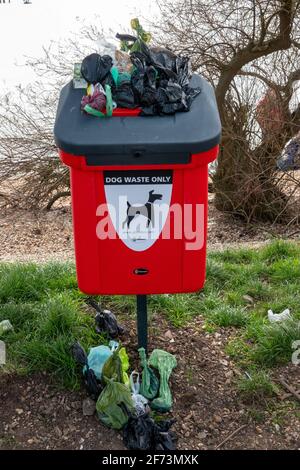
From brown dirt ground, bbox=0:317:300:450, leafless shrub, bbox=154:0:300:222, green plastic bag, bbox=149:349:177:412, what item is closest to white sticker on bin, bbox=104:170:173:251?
green plastic bag, bbox=149:349:177:412

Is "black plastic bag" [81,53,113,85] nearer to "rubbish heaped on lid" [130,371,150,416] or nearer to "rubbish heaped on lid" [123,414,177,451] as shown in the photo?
"rubbish heaped on lid" [130,371,150,416]

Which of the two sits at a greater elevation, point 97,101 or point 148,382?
point 97,101

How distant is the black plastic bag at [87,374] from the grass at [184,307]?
63 millimetres

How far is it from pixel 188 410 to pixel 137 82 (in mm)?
1483

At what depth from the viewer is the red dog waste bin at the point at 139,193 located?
2494mm

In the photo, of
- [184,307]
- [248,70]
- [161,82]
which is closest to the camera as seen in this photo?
[161,82]

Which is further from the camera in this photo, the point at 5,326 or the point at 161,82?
the point at 5,326

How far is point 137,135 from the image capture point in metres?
2.49

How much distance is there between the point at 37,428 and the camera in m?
2.75

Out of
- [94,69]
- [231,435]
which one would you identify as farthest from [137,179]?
[231,435]

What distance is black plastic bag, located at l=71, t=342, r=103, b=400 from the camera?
2.82 meters

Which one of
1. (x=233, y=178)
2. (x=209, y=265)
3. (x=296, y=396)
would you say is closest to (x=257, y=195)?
(x=233, y=178)

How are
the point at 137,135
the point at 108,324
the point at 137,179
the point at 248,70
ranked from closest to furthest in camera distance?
the point at 137,135, the point at 137,179, the point at 108,324, the point at 248,70

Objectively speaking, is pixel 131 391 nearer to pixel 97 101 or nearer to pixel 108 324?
pixel 108 324
